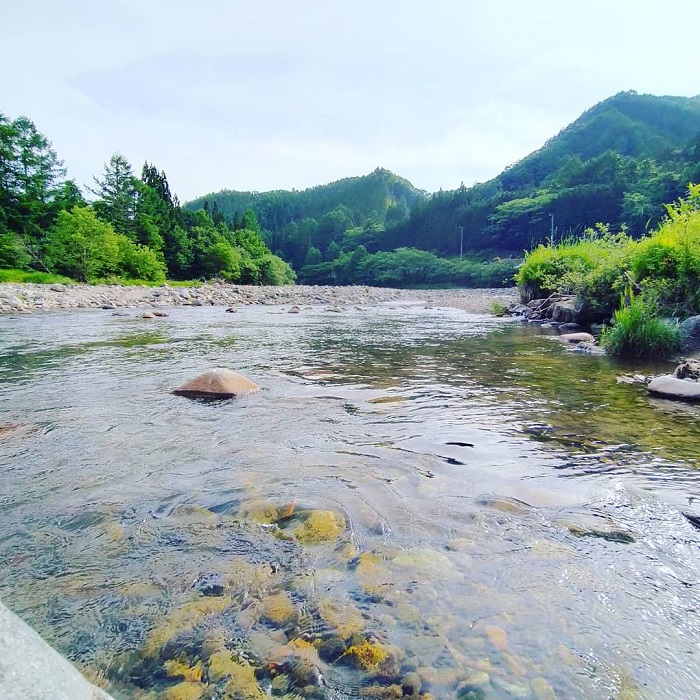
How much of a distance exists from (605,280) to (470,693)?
12881mm

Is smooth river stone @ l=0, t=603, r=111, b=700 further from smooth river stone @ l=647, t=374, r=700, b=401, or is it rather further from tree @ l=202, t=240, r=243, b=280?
tree @ l=202, t=240, r=243, b=280

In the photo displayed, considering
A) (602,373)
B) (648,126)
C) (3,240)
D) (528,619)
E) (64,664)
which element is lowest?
(602,373)

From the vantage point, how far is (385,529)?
8.81ft

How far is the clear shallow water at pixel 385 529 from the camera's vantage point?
5.88ft

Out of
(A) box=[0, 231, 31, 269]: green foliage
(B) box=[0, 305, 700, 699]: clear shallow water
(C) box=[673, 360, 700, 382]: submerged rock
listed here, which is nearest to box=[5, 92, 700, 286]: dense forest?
(A) box=[0, 231, 31, 269]: green foliage

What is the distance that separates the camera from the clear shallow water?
1.79 metres

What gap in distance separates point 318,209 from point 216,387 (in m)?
172

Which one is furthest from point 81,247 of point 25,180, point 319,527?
point 319,527

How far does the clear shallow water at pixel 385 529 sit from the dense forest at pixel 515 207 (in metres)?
54.6

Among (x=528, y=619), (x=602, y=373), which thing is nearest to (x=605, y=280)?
(x=602, y=373)

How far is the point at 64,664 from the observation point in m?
1.26

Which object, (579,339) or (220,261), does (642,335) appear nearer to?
(579,339)

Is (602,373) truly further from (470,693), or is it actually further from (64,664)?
(64,664)

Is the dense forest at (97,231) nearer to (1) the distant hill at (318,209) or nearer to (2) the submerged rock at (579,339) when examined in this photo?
(1) the distant hill at (318,209)
